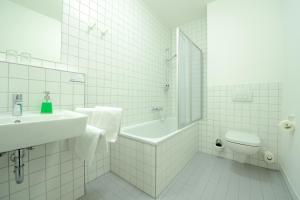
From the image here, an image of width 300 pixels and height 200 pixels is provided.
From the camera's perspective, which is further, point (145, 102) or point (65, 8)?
point (145, 102)

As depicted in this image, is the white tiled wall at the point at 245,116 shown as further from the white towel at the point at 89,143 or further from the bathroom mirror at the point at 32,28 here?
the bathroom mirror at the point at 32,28

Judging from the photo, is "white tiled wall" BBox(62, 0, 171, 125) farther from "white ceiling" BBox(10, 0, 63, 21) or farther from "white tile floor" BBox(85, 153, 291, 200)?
"white tile floor" BBox(85, 153, 291, 200)

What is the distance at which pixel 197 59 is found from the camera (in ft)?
7.54

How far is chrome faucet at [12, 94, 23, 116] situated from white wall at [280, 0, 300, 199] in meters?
2.24

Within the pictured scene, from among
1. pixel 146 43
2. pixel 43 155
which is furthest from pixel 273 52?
pixel 43 155

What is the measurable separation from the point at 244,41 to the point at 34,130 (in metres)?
2.58

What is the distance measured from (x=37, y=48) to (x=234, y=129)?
8.68 ft

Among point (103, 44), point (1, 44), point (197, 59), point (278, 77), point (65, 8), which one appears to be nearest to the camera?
point (1, 44)

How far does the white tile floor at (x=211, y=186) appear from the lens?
127 centimetres

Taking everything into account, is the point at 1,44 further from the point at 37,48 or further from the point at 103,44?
the point at 103,44

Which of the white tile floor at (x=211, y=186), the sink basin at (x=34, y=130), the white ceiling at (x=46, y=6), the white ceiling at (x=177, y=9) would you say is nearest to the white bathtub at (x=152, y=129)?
the white tile floor at (x=211, y=186)

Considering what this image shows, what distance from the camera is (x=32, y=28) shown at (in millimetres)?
1083

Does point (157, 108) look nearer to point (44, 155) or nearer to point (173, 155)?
point (173, 155)

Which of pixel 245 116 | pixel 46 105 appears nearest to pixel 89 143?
pixel 46 105
